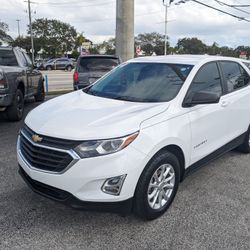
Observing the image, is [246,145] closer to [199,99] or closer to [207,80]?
[207,80]

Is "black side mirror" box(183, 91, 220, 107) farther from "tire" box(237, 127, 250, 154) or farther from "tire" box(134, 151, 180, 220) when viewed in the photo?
"tire" box(237, 127, 250, 154)

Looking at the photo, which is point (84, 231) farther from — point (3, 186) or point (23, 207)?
point (3, 186)

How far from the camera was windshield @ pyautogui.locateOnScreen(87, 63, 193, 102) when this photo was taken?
3.91 metres

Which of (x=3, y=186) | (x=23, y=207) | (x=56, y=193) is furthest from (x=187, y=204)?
(x=3, y=186)

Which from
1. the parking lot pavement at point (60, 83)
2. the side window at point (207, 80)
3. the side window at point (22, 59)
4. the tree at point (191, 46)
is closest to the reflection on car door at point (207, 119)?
the side window at point (207, 80)

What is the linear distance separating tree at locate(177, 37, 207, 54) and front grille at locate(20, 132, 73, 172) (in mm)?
82673

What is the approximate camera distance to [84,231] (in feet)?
10.6

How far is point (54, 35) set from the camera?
241ft

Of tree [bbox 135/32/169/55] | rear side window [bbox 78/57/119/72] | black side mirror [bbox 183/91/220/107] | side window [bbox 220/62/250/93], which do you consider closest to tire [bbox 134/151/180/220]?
black side mirror [bbox 183/91/220/107]

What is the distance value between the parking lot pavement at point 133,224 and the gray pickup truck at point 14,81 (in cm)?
301

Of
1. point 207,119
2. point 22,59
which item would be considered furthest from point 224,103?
point 22,59

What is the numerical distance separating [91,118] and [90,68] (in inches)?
255

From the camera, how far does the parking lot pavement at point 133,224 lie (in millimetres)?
3043

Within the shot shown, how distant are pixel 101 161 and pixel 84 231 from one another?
82 cm
